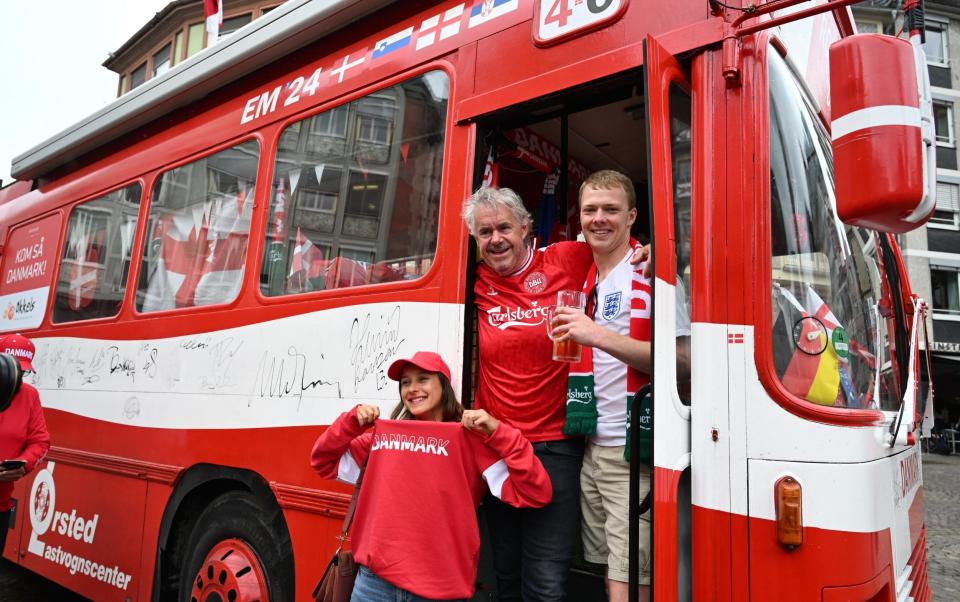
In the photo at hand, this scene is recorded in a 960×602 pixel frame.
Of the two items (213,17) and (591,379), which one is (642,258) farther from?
(213,17)

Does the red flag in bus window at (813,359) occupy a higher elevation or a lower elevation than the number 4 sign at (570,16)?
lower

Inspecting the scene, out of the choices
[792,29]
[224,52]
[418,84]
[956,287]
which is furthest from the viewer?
[956,287]

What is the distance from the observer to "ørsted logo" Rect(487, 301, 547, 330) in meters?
2.59

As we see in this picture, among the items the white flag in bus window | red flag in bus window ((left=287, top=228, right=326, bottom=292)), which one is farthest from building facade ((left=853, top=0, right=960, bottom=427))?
red flag in bus window ((left=287, top=228, right=326, bottom=292))

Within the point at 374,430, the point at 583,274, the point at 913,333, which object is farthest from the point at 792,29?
the point at 374,430

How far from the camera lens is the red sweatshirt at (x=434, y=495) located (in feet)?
7.73

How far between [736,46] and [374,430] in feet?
5.68

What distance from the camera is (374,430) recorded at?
2574mm

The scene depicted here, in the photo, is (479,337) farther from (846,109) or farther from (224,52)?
(224,52)

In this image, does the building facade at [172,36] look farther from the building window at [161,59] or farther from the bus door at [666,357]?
the bus door at [666,357]

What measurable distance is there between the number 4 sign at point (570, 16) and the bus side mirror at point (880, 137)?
2.98ft

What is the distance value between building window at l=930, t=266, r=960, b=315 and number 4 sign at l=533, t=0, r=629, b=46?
26454 mm

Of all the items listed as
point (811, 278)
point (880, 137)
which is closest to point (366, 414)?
point (811, 278)

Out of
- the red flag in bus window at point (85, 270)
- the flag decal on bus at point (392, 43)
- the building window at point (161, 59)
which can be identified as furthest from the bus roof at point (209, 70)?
the building window at point (161, 59)
